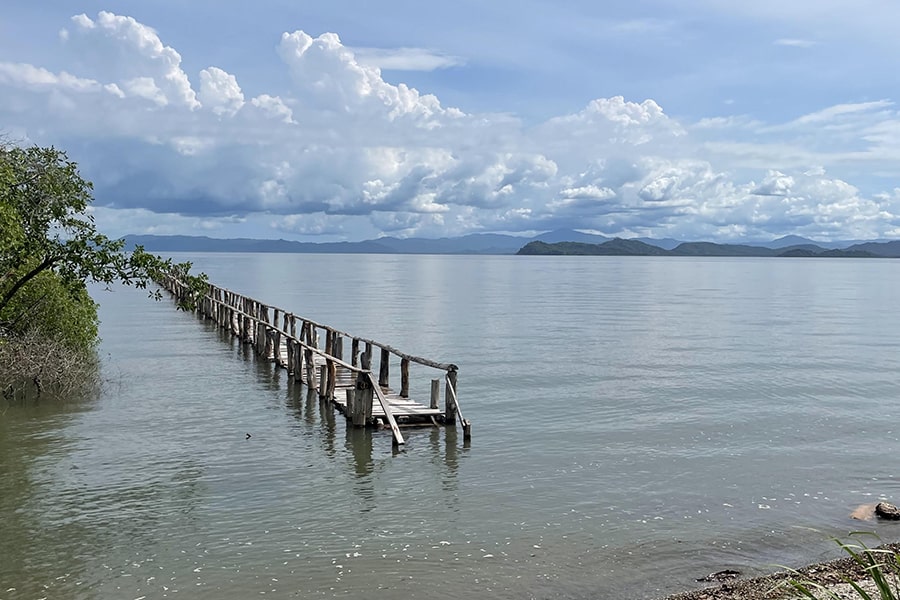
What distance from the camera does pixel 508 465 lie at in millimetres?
16703

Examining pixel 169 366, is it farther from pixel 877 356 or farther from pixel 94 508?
pixel 877 356

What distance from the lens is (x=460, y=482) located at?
50.8 ft

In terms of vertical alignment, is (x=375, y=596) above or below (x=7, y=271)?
below

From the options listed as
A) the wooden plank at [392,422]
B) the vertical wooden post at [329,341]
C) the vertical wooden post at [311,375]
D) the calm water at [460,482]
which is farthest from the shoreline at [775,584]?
the vertical wooden post at [329,341]

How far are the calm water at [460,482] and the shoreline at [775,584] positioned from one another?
636 mm

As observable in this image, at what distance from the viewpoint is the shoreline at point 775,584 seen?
9594mm

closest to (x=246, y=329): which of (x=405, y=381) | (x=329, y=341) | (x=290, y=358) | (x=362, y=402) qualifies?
(x=329, y=341)

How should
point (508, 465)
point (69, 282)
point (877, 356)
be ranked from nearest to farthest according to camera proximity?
point (508, 465) → point (69, 282) → point (877, 356)

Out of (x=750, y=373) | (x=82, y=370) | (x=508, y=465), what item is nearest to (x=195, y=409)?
(x=82, y=370)

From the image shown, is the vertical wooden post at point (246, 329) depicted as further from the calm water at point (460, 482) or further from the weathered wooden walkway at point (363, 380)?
the calm water at point (460, 482)

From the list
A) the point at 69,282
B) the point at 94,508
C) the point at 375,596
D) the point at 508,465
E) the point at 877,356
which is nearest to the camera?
the point at 375,596

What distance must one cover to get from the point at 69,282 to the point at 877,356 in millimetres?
31015

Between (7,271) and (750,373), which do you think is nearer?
(7,271)

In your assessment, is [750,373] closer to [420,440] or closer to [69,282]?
[420,440]
